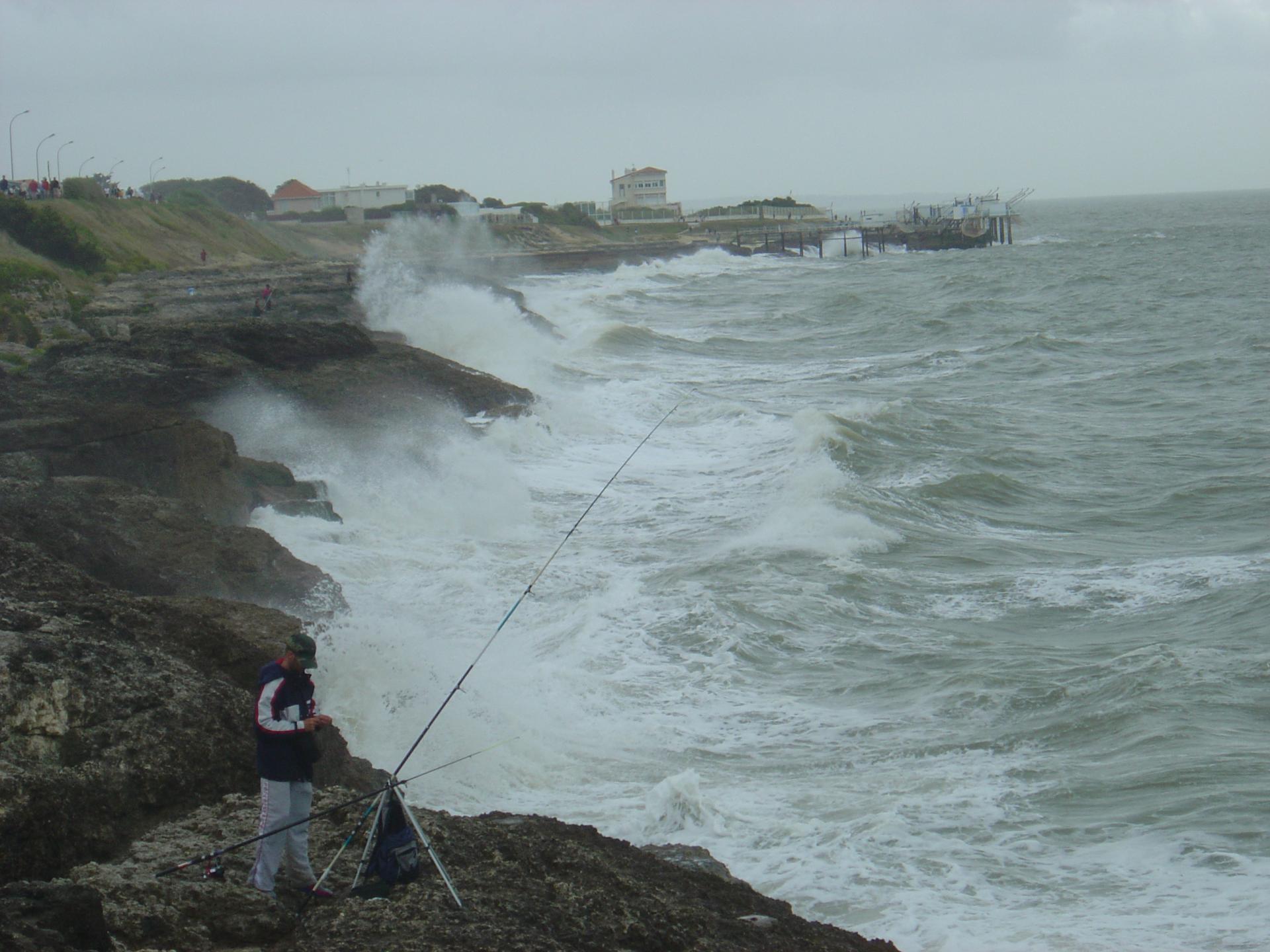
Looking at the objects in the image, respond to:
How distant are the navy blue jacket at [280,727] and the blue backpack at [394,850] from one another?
1.21ft

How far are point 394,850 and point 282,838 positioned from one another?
45cm

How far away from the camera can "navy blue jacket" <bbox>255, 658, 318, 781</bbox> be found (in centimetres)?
485

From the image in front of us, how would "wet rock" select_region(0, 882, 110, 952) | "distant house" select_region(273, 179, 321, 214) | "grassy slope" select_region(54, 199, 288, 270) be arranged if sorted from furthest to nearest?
"distant house" select_region(273, 179, 321, 214), "grassy slope" select_region(54, 199, 288, 270), "wet rock" select_region(0, 882, 110, 952)

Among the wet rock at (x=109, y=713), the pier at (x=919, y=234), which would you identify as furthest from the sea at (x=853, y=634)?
the pier at (x=919, y=234)

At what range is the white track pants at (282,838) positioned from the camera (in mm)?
4773

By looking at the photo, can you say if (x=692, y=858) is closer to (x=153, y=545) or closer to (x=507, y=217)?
(x=153, y=545)

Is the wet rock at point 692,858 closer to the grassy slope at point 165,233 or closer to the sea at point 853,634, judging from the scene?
the sea at point 853,634

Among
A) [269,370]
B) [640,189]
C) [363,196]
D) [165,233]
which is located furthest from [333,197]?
[269,370]

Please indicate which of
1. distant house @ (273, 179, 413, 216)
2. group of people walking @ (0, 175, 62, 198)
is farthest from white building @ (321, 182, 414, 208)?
group of people walking @ (0, 175, 62, 198)

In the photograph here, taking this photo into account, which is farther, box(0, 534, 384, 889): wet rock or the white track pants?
box(0, 534, 384, 889): wet rock

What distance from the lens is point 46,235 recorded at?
3167 centimetres

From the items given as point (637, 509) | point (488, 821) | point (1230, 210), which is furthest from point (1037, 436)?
point (1230, 210)

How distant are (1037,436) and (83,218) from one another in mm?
31990

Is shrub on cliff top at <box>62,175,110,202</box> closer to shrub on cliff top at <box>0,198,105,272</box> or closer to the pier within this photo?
shrub on cliff top at <box>0,198,105,272</box>
